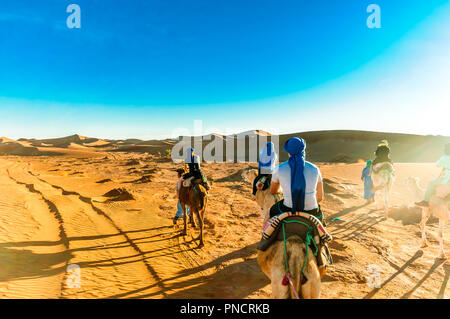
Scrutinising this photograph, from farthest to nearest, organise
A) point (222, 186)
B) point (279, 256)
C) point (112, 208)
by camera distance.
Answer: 1. point (222, 186)
2. point (112, 208)
3. point (279, 256)

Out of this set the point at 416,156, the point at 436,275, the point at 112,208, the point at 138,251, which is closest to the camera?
the point at 436,275

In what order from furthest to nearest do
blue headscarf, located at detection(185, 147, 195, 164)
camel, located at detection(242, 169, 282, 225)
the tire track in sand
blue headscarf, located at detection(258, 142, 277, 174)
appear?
1. blue headscarf, located at detection(185, 147, 195, 164)
2. blue headscarf, located at detection(258, 142, 277, 174)
3. camel, located at detection(242, 169, 282, 225)
4. the tire track in sand

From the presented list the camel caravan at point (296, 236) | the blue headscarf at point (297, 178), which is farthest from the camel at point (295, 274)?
the blue headscarf at point (297, 178)

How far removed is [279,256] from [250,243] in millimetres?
5282

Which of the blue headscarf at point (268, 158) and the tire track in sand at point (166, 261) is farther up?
the blue headscarf at point (268, 158)

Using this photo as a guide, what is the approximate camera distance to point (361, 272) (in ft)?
20.1

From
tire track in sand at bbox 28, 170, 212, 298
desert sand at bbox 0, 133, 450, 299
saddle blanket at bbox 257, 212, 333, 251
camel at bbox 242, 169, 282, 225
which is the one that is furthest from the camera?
camel at bbox 242, 169, 282, 225

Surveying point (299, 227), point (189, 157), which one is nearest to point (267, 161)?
point (189, 157)

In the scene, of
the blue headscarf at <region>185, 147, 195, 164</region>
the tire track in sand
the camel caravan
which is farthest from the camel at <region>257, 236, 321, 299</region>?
the blue headscarf at <region>185, 147, 195, 164</region>

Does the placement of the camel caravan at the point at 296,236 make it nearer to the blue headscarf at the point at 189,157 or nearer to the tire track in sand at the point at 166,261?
the tire track in sand at the point at 166,261

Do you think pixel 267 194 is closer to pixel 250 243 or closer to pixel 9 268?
pixel 250 243

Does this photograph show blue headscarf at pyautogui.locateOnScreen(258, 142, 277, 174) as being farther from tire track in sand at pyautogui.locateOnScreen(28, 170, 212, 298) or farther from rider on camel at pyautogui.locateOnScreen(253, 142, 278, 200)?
tire track in sand at pyautogui.locateOnScreen(28, 170, 212, 298)
